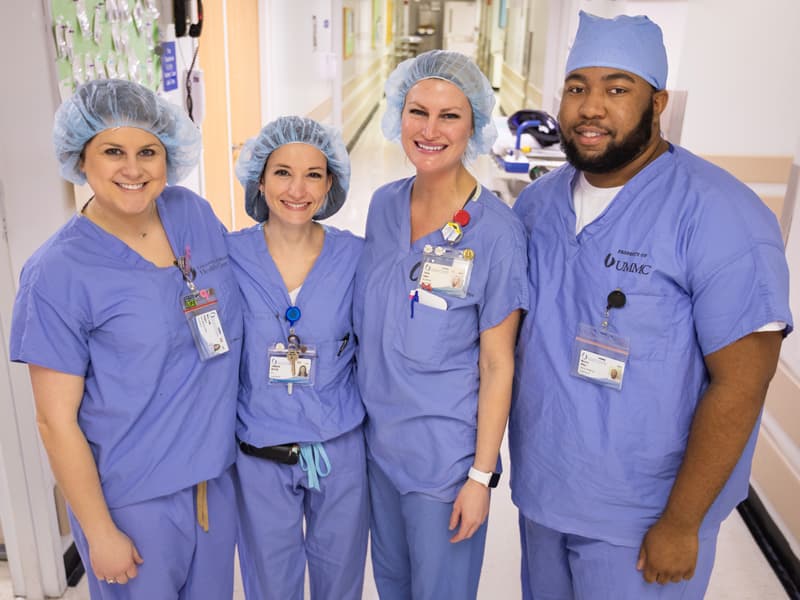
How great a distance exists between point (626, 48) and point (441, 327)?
652 mm

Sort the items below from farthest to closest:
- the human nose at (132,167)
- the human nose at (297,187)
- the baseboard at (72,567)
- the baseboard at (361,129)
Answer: the baseboard at (361,129)
the baseboard at (72,567)
the human nose at (297,187)
the human nose at (132,167)

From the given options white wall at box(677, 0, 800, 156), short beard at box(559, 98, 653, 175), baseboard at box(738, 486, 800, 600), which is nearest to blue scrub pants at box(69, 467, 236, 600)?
short beard at box(559, 98, 653, 175)

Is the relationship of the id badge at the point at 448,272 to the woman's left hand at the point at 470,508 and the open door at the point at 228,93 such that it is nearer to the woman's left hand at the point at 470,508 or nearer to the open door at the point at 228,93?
the woman's left hand at the point at 470,508

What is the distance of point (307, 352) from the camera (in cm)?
149

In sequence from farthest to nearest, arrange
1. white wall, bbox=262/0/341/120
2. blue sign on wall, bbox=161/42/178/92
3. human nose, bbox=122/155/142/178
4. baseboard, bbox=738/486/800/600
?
1. white wall, bbox=262/0/341/120
2. blue sign on wall, bbox=161/42/178/92
3. baseboard, bbox=738/486/800/600
4. human nose, bbox=122/155/142/178

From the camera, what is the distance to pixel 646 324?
1.24m

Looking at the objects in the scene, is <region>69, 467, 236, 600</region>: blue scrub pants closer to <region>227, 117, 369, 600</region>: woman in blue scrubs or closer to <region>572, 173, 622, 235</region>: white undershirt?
<region>227, 117, 369, 600</region>: woman in blue scrubs

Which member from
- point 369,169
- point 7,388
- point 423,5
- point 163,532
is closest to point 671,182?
point 163,532

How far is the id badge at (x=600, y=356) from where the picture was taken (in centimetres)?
125

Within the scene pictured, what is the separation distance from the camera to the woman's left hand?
1417 mm

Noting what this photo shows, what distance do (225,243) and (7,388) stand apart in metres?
0.73

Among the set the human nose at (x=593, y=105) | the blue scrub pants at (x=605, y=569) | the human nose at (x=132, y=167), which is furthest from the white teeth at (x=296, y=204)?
the blue scrub pants at (x=605, y=569)

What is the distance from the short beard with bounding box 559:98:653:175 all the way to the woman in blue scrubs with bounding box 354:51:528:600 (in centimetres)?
19

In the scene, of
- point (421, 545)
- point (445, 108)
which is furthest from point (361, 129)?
point (421, 545)
